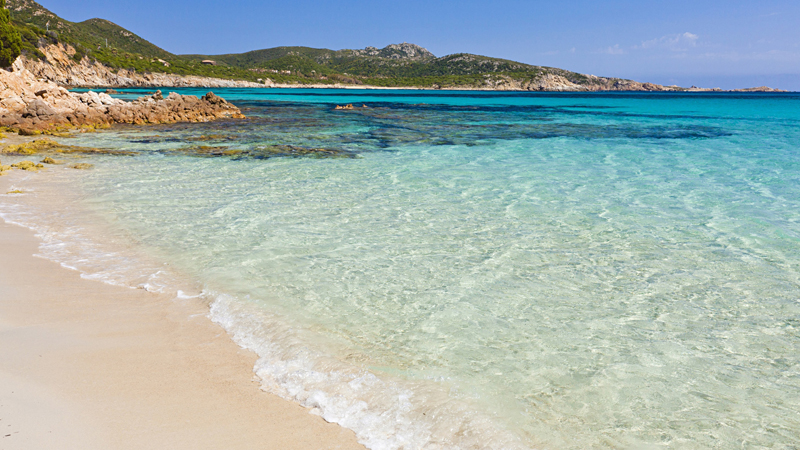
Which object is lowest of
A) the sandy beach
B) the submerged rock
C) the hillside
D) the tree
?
the sandy beach

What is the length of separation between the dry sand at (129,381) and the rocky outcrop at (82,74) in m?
75.1

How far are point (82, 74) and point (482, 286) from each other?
4431 inches

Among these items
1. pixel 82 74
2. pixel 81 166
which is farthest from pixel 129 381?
pixel 82 74

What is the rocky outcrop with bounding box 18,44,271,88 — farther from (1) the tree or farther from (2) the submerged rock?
(2) the submerged rock

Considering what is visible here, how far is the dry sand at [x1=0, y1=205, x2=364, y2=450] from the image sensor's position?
3152 millimetres

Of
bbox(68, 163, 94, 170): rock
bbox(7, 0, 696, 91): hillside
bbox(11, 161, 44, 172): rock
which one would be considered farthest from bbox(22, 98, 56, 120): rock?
bbox(7, 0, 696, 91): hillside

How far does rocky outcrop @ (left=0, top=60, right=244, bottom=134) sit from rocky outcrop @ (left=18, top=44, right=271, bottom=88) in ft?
145

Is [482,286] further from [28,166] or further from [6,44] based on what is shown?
[6,44]

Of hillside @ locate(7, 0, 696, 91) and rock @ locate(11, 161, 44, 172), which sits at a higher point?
hillside @ locate(7, 0, 696, 91)

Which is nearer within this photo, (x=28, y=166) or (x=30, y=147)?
(x=28, y=166)

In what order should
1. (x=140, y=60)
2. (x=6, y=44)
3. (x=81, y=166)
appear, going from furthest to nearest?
(x=140, y=60) → (x=6, y=44) → (x=81, y=166)

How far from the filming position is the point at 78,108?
1069 inches

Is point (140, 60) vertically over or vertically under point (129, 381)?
over

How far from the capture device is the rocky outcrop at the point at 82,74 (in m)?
78.0
